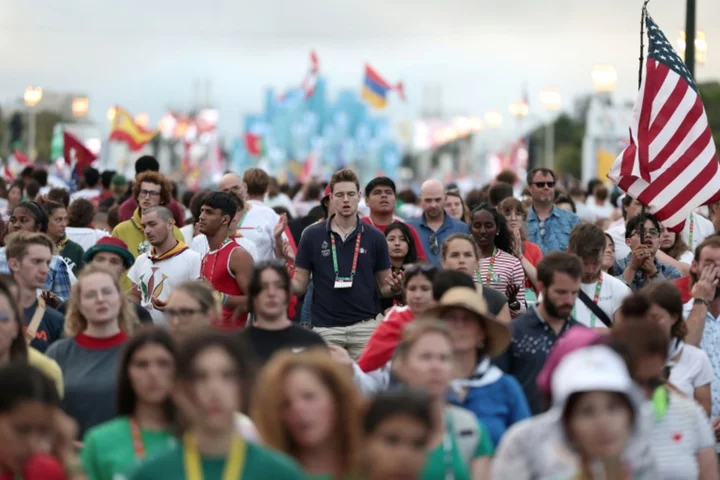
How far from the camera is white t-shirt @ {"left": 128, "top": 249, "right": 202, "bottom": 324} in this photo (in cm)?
1162

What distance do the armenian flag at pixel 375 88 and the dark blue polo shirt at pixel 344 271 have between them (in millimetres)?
42287

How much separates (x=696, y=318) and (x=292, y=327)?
279 cm

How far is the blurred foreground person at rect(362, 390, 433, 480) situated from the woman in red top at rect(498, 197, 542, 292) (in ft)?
23.4

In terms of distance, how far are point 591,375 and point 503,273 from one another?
6.82 metres

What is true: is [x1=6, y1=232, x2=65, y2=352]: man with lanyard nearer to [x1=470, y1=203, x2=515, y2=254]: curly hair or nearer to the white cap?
[x1=470, y1=203, x2=515, y2=254]: curly hair

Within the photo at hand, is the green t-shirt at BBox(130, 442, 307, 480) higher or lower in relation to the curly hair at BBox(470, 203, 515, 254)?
lower

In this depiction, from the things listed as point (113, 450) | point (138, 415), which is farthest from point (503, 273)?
point (113, 450)

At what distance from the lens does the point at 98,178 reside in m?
22.3

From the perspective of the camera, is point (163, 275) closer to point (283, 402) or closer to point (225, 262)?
point (225, 262)

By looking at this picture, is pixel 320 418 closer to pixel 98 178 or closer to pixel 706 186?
pixel 706 186

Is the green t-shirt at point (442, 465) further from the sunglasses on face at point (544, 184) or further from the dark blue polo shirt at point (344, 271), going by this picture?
the sunglasses on face at point (544, 184)

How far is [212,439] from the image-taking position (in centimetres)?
517

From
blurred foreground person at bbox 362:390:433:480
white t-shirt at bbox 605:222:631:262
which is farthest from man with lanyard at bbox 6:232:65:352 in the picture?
white t-shirt at bbox 605:222:631:262

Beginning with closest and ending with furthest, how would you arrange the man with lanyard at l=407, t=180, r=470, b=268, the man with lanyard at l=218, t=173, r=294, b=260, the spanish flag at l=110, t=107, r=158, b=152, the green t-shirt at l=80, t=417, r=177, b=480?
the green t-shirt at l=80, t=417, r=177, b=480 < the man with lanyard at l=407, t=180, r=470, b=268 < the man with lanyard at l=218, t=173, r=294, b=260 < the spanish flag at l=110, t=107, r=158, b=152
